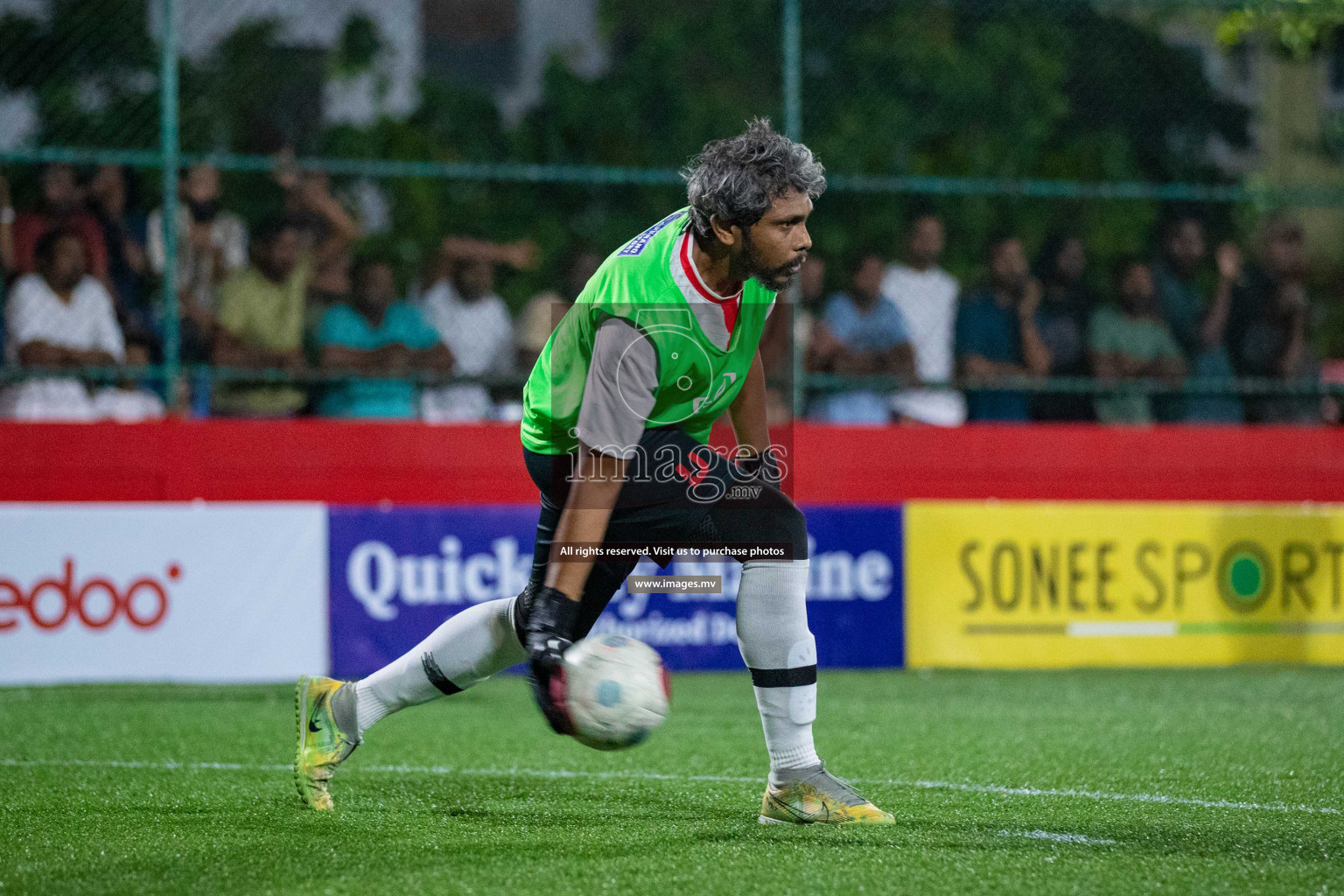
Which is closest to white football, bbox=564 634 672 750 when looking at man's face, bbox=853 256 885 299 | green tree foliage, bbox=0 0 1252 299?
green tree foliage, bbox=0 0 1252 299

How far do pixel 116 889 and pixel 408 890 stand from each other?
2.20 feet

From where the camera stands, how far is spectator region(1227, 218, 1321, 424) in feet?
34.7

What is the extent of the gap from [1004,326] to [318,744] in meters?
6.49

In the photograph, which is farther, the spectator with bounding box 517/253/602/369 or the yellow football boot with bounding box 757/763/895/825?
the spectator with bounding box 517/253/602/369

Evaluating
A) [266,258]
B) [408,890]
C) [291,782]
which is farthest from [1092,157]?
[408,890]

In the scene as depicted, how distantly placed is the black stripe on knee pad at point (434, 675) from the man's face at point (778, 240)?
146 centimetres

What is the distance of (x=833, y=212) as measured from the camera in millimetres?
10609

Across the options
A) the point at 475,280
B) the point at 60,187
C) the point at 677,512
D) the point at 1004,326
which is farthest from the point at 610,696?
the point at 1004,326

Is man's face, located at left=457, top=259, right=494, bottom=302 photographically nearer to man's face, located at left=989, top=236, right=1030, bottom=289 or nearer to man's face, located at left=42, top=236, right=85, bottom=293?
man's face, located at left=42, top=236, right=85, bottom=293

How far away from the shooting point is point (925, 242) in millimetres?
10227

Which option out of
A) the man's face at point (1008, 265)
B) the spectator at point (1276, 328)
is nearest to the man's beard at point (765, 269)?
the man's face at point (1008, 265)

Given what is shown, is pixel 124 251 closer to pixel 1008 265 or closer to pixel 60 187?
pixel 60 187

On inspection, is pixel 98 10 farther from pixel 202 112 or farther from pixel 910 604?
pixel 910 604

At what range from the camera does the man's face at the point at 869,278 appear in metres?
10.0
